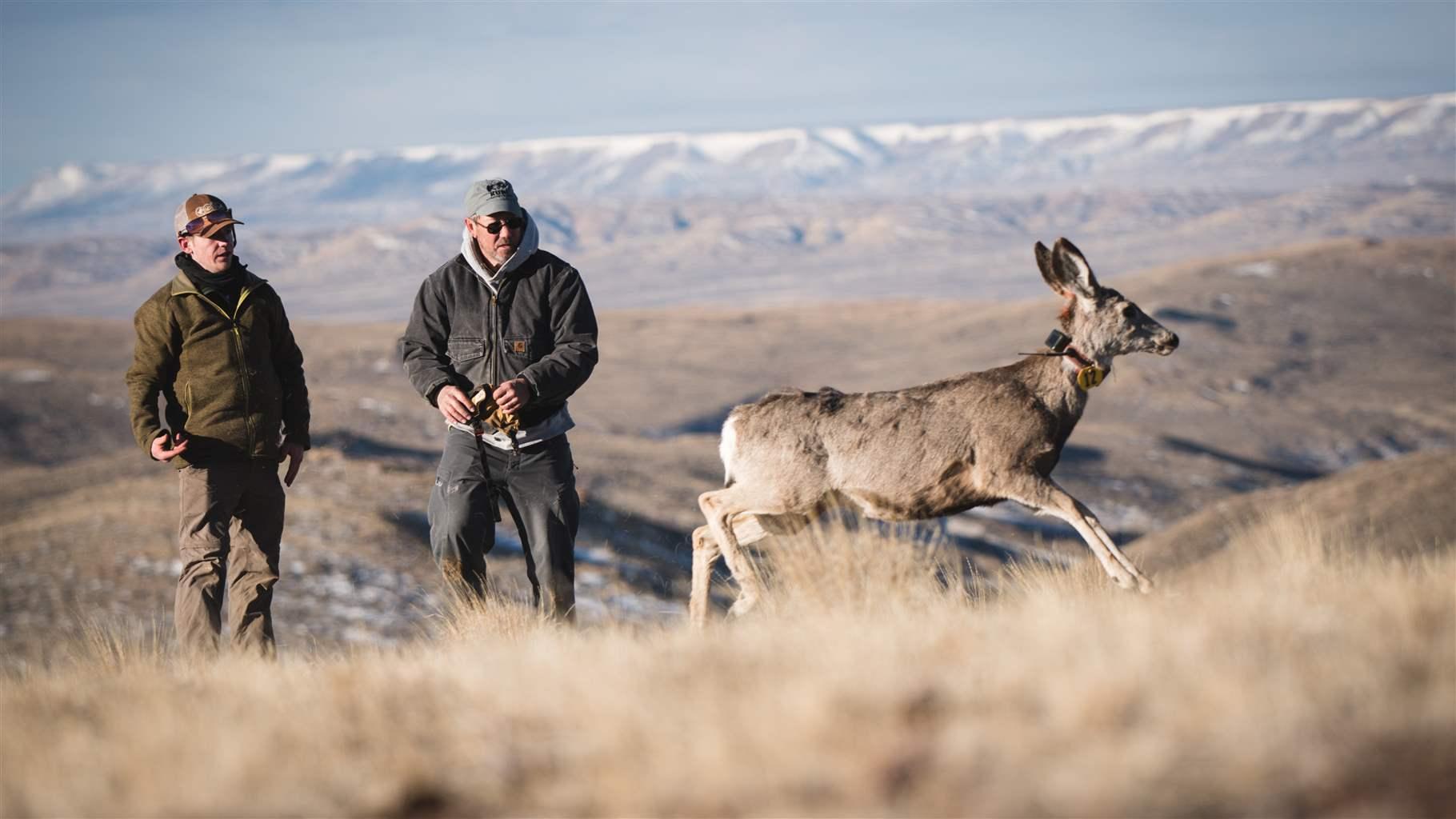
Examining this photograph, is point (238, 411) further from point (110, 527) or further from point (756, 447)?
point (110, 527)

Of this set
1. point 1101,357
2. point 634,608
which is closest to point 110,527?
point 634,608

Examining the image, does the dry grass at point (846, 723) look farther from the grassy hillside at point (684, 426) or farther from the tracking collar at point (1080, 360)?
the tracking collar at point (1080, 360)

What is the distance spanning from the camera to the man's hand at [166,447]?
7.02m

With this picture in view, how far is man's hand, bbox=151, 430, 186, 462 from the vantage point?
7.02m

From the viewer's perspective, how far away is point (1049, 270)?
790 cm

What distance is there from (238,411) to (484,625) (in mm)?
1838

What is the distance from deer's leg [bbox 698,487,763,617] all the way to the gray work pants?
2.63 ft

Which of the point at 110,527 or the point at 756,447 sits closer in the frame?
the point at 756,447

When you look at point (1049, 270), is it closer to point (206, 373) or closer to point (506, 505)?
point (506, 505)

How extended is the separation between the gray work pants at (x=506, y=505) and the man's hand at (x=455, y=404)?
276mm

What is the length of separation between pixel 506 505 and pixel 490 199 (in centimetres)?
170

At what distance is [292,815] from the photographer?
3.78 m

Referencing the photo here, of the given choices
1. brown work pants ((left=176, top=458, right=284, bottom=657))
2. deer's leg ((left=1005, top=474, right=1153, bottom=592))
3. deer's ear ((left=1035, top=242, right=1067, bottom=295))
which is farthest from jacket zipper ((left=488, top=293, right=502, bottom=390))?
deer's ear ((left=1035, top=242, right=1067, bottom=295))

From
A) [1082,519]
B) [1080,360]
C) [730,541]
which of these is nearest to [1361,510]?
[1080,360]
